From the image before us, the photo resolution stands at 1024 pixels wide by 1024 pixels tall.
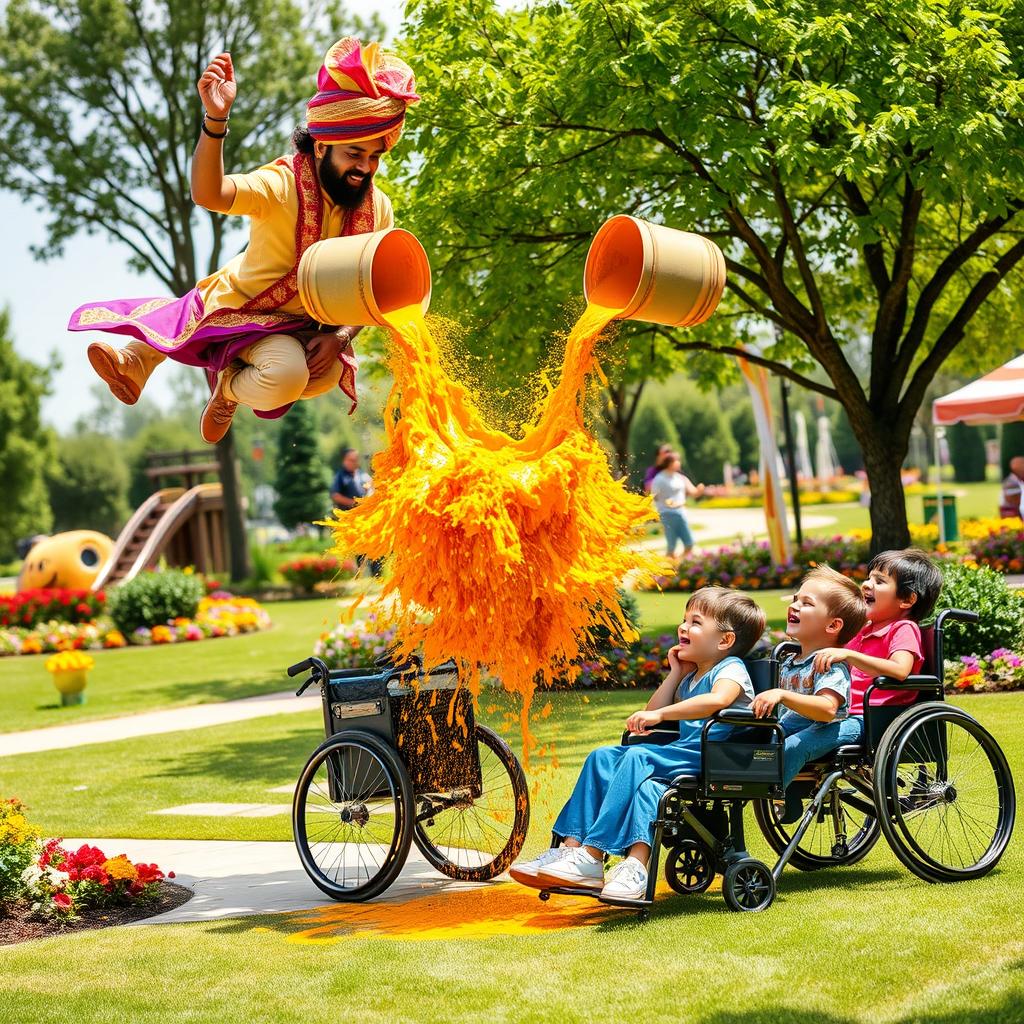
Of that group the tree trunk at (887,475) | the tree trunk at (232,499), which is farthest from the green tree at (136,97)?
the tree trunk at (887,475)

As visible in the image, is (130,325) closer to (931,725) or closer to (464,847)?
(464,847)

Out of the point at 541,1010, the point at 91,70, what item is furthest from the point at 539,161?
the point at 91,70

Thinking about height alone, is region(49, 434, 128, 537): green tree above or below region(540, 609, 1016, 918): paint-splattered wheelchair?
above

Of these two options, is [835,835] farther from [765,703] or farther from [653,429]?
[653,429]

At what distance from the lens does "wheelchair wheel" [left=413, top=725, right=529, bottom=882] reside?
5570 millimetres

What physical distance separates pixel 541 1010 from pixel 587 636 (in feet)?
4.75

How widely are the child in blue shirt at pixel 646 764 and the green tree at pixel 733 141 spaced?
476 cm

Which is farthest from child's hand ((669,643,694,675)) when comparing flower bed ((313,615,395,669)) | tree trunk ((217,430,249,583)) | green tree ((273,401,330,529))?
green tree ((273,401,330,529))

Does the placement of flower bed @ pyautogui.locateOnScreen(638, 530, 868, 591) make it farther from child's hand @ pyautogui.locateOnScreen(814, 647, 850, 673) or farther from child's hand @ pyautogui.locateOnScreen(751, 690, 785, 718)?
child's hand @ pyautogui.locateOnScreen(751, 690, 785, 718)

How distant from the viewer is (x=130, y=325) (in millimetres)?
4590

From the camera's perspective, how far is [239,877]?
6.13 metres

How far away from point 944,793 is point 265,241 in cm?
321

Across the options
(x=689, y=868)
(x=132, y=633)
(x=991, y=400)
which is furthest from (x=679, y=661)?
(x=132, y=633)

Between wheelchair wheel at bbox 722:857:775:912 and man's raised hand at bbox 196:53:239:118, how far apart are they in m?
3.00
